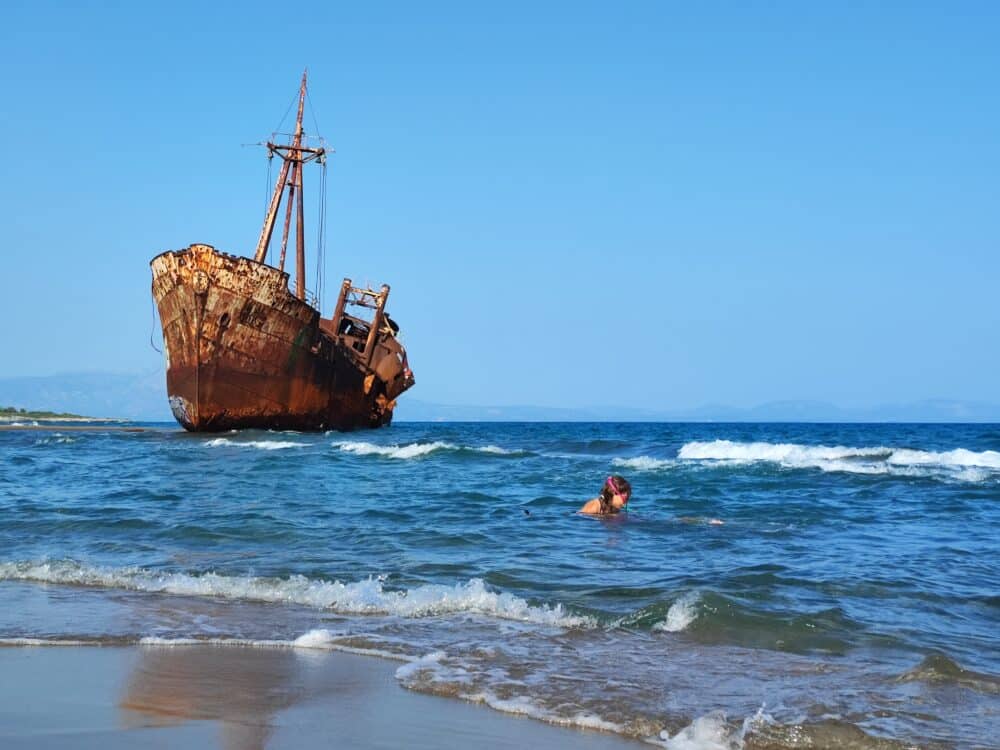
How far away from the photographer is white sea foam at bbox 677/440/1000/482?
67.6ft

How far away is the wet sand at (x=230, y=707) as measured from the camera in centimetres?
365

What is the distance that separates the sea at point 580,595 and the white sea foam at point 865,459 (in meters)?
5.99

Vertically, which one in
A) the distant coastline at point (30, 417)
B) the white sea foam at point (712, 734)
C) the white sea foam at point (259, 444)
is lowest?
the distant coastline at point (30, 417)

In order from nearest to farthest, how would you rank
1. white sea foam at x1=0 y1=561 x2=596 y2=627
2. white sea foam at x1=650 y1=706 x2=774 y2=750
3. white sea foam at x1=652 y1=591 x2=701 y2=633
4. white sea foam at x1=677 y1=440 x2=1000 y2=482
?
white sea foam at x1=650 y1=706 x2=774 y2=750, white sea foam at x1=652 y1=591 x2=701 y2=633, white sea foam at x1=0 y1=561 x2=596 y2=627, white sea foam at x1=677 y1=440 x2=1000 y2=482

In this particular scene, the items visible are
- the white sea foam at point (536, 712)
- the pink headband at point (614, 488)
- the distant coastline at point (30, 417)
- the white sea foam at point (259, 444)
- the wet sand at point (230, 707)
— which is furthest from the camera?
→ the distant coastline at point (30, 417)

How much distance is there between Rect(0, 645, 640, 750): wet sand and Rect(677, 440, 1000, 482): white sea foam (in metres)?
16.3

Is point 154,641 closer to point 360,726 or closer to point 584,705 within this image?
point 360,726

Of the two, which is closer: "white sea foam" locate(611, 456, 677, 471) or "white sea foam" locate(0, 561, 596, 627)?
"white sea foam" locate(0, 561, 596, 627)

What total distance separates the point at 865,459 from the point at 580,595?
21.1 metres

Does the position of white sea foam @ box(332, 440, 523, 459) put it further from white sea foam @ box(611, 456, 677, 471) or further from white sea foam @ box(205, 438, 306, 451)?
white sea foam @ box(611, 456, 677, 471)

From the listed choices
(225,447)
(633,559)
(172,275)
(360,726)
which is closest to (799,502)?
(633,559)

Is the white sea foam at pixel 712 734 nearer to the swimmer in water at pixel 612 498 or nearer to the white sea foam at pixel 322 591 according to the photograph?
the white sea foam at pixel 322 591

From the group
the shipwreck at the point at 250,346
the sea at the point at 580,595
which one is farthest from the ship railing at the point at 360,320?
the sea at the point at 580,595

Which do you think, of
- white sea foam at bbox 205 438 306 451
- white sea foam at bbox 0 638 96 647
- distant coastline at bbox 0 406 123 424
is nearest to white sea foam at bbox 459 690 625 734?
white sea foam at bbox 0 638 96 647
